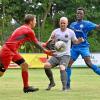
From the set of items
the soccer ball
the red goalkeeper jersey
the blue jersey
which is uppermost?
the red goalkeeper jersey

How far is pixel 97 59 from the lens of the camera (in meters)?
32.3

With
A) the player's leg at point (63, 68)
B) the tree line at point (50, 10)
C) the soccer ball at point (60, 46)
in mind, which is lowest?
the tree line at point (50, 10)

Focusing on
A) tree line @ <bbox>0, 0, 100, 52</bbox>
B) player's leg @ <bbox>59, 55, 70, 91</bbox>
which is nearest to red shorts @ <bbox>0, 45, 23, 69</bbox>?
player's leg @ <bbox>59, 55, 70, 91</bbox>

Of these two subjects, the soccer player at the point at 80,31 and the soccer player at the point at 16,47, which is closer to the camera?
the soccer player at the point at 16,47

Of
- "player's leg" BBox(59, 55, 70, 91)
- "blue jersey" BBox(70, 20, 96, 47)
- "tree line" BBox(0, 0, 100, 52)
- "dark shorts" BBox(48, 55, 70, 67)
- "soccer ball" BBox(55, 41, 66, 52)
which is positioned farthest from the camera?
"tree line" BBox(0, 0, 100, 52)

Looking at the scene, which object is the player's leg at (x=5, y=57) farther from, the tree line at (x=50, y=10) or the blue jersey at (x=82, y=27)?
the tree line at (x=50, y=10)

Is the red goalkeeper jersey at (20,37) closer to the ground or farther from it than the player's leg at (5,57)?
farther from it

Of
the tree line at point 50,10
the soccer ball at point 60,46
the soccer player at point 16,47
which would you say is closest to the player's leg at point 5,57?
the soccer player at point 16,47

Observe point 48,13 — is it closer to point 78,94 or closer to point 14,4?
point 14,4

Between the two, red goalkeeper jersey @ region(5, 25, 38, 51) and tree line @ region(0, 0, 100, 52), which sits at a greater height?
red goalkeeper jersey @ region(5, 25, 38, 51)

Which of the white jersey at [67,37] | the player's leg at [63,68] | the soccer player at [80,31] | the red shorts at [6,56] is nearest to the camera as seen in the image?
the red shorts at [6,56]

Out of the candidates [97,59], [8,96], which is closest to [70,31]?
[8,96]

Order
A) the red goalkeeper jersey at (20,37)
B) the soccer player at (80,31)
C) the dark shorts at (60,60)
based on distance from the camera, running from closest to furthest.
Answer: the red goalkeeper jersey at (20,37)
the dark shorts at (60,60)
the soccer player at (80,31)

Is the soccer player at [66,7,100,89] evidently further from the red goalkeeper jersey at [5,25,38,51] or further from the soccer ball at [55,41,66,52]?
the red goalkeeper jersey at [5,25,38,51]
